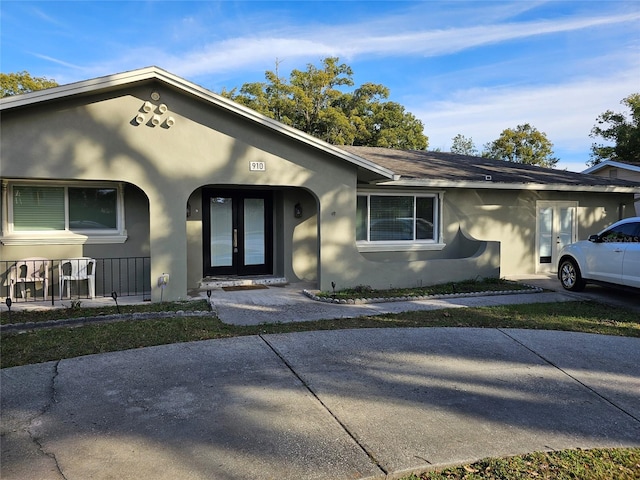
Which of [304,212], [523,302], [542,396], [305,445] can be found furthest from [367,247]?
[305,445]

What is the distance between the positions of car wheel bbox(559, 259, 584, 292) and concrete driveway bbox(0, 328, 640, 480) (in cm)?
458

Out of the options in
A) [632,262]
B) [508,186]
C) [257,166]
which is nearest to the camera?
[632,262]

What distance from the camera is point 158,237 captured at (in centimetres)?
870

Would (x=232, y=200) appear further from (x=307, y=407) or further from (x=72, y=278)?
(x=307, y=407)

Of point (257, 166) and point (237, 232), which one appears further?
point (237, 232)

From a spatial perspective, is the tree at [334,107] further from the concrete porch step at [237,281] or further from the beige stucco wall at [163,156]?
the beige stucco wall at [163,156]

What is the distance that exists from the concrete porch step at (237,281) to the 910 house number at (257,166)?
9.54 feet

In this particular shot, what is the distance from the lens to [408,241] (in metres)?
11.9

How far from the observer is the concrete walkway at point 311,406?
3.35 meters

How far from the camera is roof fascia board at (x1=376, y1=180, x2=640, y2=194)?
440 inches

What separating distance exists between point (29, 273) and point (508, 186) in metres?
11.8

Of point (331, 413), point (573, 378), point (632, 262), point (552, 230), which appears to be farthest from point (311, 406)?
point (552, 230)

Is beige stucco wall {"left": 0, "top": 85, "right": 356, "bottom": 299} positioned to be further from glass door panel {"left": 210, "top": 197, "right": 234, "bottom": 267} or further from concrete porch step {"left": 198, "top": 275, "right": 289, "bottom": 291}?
glass door panel {"left": 210, "top": 197, "right": 234, "bottom": 267}

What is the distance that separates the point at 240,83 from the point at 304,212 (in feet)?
85.8
